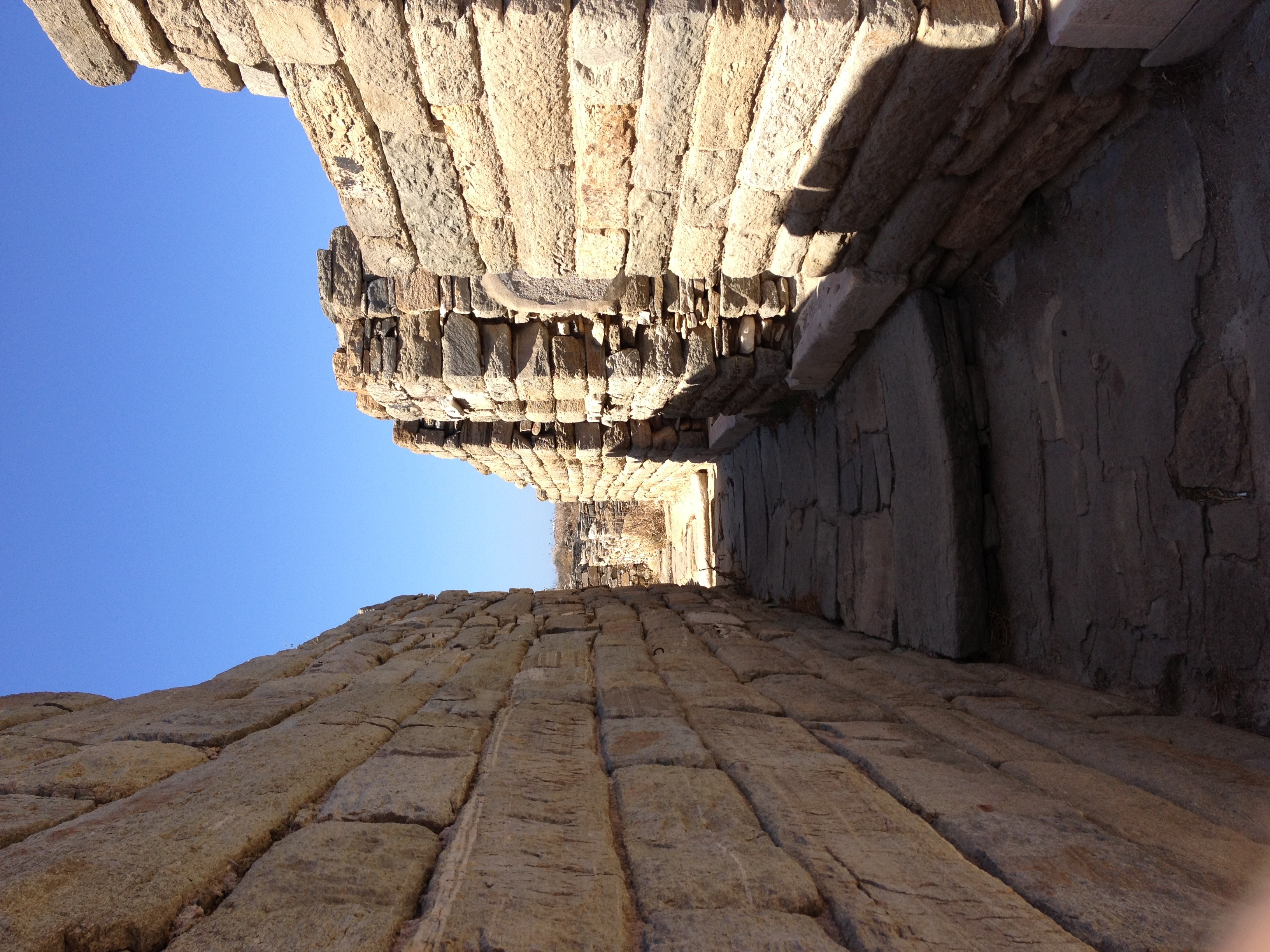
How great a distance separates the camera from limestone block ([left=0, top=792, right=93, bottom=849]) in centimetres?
162

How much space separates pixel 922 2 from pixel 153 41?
3.03 m

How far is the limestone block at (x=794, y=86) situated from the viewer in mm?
2652

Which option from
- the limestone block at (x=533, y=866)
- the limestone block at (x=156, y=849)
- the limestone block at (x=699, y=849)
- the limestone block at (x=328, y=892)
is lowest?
the limestone block at (x=699, y=849)

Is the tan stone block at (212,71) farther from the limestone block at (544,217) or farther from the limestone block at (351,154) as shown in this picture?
the limestone block at (544,217)

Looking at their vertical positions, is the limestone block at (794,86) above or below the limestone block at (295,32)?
below

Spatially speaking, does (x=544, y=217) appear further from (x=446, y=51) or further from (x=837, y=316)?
(x=837, y=316)

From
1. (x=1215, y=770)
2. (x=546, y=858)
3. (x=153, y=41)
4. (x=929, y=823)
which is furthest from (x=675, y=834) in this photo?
(x=153, y=41)

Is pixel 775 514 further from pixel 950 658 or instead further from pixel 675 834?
pixel 675 834

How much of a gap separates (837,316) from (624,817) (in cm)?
310

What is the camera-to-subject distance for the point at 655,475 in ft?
31.3

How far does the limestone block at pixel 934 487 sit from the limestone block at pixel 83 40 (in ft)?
12.7

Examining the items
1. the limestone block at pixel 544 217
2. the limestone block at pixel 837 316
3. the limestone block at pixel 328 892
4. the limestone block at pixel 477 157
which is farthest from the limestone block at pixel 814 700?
the limestone block at pixel 477 157

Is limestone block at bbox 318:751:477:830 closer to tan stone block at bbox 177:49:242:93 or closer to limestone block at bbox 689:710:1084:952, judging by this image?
limestone block at bbox 689:710:1084:952

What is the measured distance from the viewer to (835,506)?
5.14m
